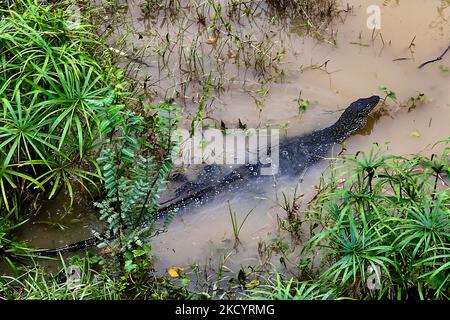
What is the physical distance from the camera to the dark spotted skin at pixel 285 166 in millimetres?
4551

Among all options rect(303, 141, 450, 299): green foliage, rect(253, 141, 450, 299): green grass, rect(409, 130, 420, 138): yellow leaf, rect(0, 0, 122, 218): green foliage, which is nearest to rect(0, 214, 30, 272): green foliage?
rect(0, 0, 122, 218): green foliage

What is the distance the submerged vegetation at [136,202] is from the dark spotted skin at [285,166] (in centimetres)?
20

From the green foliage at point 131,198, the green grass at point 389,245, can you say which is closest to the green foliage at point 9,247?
the green foliage at point 131,198

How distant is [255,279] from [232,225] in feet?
1.78

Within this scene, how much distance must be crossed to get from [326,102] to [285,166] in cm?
84

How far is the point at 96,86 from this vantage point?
452 cm

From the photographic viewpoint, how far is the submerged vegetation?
11.2ft

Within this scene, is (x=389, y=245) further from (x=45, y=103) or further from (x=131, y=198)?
(x=45, y=103)

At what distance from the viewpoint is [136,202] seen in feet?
13.0

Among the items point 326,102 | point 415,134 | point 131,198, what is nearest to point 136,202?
point 131,198

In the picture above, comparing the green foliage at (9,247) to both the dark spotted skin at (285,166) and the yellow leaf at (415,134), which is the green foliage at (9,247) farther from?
the yellow leaf at (415,134)

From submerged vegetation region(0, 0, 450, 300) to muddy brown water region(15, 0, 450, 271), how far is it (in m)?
0.11

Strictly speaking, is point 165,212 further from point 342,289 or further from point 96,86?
point 342,289

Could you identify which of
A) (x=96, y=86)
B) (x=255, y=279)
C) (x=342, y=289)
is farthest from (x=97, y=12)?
(x=342, y=289)
